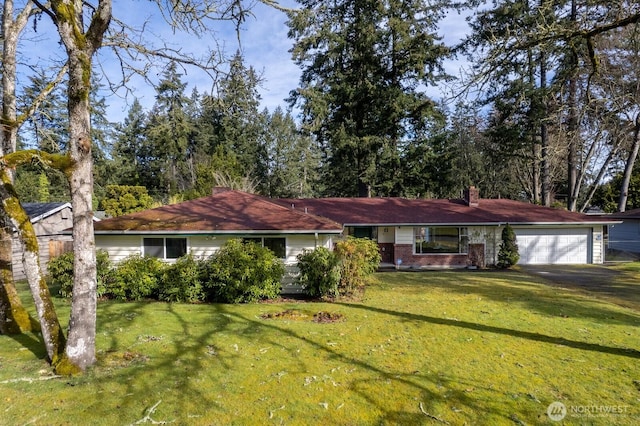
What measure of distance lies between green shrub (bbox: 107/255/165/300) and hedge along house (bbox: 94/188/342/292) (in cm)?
130

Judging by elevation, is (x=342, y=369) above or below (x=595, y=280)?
above

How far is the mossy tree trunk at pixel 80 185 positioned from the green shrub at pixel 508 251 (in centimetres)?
1788

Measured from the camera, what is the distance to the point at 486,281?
1421 centimetres

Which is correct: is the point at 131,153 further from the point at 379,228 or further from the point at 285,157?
the point at 379,228

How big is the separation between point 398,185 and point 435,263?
35.2 ft

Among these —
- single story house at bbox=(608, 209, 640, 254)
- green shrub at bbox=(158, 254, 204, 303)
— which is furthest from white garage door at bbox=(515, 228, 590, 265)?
green shrub at bbox=(158, 254, 204, 303)

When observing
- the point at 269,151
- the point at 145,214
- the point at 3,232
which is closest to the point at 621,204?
the point at 145,214

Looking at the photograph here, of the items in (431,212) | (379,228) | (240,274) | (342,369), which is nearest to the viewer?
(342,369)

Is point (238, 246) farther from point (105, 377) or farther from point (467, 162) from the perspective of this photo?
point (467, 162)

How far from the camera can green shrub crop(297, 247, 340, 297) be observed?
10719 mm

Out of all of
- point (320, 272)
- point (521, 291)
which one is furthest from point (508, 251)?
point (320, 272)

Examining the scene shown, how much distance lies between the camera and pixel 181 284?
34.8 feet

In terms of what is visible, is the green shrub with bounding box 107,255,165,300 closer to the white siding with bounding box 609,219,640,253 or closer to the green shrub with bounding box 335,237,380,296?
the green shrub with bounding box 335,237,380,296

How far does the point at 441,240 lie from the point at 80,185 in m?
17.1
